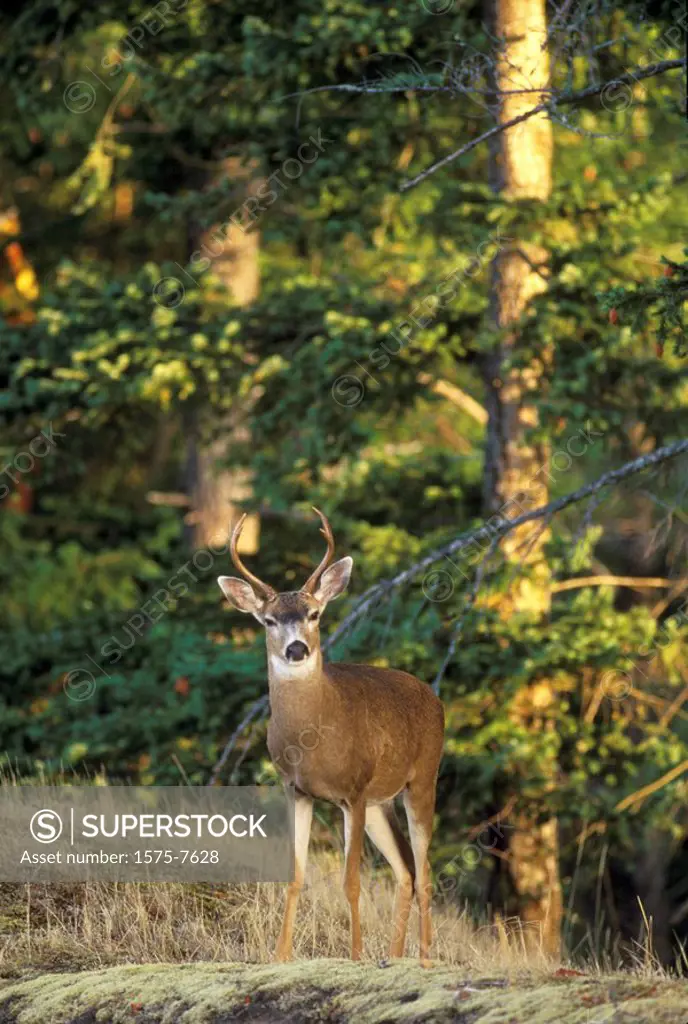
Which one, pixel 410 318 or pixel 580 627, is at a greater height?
pixel 410 318

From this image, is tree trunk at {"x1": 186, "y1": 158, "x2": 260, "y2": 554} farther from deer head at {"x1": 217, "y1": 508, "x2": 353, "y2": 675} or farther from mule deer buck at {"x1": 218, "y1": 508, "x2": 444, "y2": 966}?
deer head at {"x1": 217, "y1": 508, "x2": 353, "y2": 675}

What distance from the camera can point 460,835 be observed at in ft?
42.6

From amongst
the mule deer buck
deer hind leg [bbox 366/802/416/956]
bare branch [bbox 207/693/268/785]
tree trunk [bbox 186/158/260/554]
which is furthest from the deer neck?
tree trunk [bbox 186/158/260/554]

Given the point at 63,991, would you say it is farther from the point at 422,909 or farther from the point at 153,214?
the point at 153,214

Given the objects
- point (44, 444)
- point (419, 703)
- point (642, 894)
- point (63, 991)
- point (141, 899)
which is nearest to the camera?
point (63, 991)

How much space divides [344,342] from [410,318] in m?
0.56

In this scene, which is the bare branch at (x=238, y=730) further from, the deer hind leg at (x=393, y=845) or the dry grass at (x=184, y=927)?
the deer hind leg at (x=393, y=845)

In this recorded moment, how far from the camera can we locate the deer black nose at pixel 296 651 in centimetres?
684

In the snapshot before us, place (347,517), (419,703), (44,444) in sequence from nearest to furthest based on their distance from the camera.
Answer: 1. (419,703)
2. (347,517)
3. (44,444)

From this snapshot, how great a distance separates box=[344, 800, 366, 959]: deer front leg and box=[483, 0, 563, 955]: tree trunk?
556 cm

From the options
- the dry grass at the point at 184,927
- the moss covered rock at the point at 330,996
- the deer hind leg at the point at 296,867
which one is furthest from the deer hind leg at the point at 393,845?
the moss covered rock at the point at 330,996

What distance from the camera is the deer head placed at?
690cm

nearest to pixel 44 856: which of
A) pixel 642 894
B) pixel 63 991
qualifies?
pixel 63 991

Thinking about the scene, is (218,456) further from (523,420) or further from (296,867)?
(296,867)
